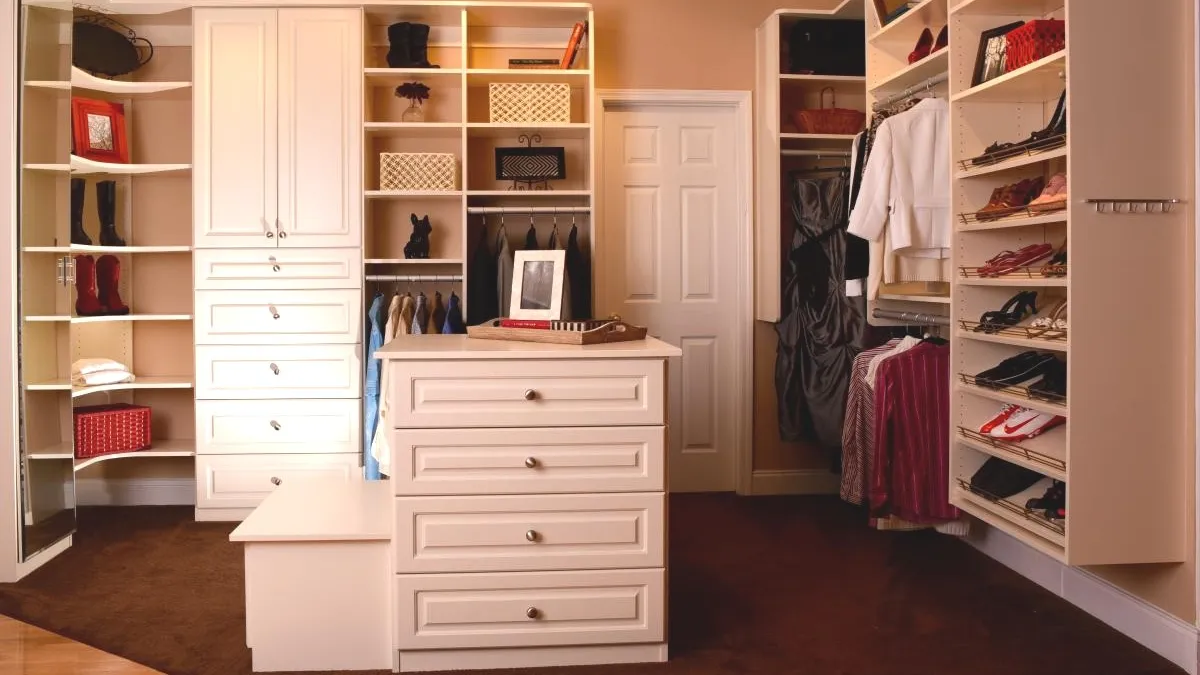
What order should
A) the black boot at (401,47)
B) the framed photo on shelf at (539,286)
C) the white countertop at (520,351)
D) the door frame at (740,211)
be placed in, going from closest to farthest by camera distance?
the white countertop at (520,351) < the framed photo on shelf at (539,286) < the black boot at (401,47) < the door frame at (740,211)

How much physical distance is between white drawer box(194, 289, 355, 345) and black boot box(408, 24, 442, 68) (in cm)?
114

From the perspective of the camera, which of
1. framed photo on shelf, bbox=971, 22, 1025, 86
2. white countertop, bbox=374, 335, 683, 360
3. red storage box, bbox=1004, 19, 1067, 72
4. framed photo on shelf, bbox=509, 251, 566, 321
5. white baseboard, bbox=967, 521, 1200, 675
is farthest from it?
framed photo on shelf, bbox=971, 22, 1025, 86

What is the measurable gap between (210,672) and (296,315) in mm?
2176

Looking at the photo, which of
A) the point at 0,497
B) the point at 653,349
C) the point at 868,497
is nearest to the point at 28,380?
the point at 0,497

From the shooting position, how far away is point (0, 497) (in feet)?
12.1

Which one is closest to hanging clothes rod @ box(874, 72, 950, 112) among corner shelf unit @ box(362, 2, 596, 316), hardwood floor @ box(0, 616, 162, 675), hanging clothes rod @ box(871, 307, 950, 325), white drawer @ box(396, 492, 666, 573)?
hanging clothes rod @ box(871, 307, 950, 325)

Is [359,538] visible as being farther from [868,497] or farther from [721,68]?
A: [721,68]

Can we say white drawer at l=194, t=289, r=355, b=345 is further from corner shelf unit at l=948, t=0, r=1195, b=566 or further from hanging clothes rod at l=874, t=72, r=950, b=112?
corner shelf unit at l=948, t=0, r=1195, b=566

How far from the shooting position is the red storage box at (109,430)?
456 centimetres

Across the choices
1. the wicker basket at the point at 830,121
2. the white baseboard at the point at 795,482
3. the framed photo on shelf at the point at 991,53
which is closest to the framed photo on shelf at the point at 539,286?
the framed photo on shelf at the point at 991,53

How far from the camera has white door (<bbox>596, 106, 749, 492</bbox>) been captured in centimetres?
517

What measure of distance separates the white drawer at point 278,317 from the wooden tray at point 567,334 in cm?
163

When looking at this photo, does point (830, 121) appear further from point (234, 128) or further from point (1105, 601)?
point (234, 128)

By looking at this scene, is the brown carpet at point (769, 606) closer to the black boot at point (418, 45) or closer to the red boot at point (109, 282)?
the red boot at point (109, 282)
